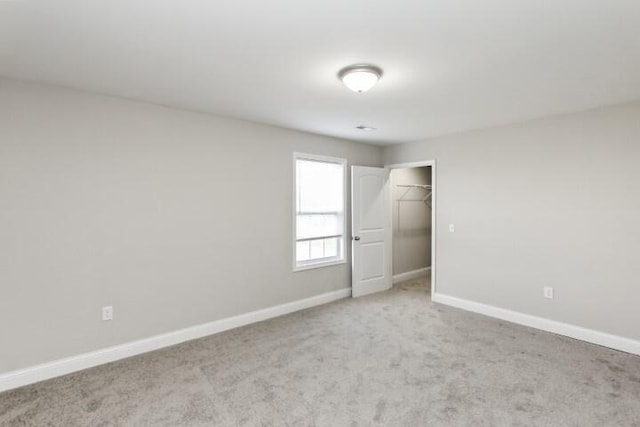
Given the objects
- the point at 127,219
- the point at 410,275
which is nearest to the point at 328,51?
the point at 127,219

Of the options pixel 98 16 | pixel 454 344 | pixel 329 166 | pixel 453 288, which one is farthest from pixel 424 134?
pixel 98 16

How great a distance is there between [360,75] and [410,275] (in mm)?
4584

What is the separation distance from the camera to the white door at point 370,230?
4988mm

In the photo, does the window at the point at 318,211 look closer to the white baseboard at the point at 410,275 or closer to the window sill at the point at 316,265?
the window sill at the point at 316,265

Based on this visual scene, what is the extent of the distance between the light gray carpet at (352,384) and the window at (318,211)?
1.23m

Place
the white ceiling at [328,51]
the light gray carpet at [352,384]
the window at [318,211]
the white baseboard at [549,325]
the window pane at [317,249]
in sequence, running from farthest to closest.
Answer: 1. the window pane at [317,249]
2. the window at [318,211]
3. the white baseboard at [549,325]
4. the light gray carpet at [352,384]
5. the white ceiling at [328,51]

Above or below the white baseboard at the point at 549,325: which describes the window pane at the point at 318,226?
above

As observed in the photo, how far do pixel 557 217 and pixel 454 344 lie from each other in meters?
1.80

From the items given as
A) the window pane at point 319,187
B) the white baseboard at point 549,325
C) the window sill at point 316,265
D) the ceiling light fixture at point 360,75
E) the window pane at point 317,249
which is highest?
the ceiling light fixture at point 360,75

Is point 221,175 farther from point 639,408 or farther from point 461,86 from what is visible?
point 639,408

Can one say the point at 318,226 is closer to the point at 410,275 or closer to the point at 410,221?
the point at 410,221

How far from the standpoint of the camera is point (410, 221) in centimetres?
627

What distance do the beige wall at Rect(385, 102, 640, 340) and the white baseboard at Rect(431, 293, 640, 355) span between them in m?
0.06

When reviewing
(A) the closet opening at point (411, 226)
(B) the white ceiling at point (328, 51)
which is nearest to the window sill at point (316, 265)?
(A) the closet opening at point (411, 226)
